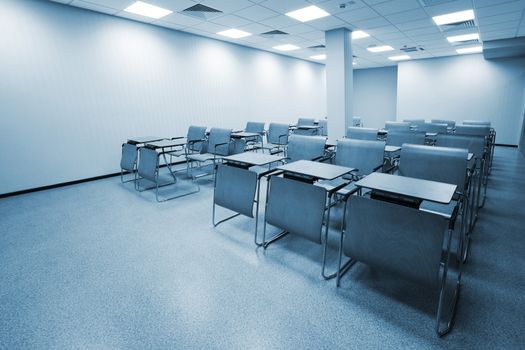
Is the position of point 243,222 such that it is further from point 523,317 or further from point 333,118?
point 333,118

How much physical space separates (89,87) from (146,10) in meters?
1.63

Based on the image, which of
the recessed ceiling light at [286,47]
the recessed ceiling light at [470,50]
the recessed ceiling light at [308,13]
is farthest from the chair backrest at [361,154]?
the recessed ceiling light at [470,50]

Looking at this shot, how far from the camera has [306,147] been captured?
3.51 meters

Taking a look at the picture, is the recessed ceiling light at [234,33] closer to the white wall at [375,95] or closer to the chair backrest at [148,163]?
the chair backrest at [148,163]

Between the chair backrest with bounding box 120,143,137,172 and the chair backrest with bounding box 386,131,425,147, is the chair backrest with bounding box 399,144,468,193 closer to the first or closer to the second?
the chair backrest with bounding box 386,131,425,147

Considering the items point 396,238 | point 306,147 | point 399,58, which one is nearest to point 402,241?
point 396,238

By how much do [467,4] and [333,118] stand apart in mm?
2762

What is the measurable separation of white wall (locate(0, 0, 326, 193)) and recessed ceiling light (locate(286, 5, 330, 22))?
8.02 ft

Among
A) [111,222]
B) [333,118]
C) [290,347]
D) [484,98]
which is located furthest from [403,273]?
[484,98]

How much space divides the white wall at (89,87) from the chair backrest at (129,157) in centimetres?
79

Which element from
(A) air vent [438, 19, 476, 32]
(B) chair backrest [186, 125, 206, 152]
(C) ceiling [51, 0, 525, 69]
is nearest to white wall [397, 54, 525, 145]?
(C) ceiling [51, 0, 525, 69]

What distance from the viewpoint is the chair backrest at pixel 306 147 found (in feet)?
11.2

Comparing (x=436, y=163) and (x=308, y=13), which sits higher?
(x=308, y=13)

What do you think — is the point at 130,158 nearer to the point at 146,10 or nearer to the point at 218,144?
the point at 218,144
